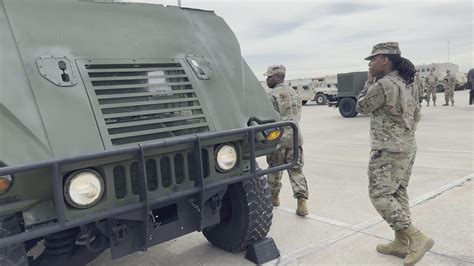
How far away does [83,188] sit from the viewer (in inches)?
89.4

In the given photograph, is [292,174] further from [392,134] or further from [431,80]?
[431,80]

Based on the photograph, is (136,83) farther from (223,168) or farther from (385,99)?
(385,99)

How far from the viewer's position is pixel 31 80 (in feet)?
7.85

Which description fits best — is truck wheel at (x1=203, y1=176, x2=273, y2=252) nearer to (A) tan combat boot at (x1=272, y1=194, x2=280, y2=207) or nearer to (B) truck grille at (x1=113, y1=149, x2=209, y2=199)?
(B) truck grille at (x1=113, y1=149, x2=209, y2=199)

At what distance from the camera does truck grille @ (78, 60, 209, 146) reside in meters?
2.53

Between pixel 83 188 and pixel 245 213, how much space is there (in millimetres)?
1439

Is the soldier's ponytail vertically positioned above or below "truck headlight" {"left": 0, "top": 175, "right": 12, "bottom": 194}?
above

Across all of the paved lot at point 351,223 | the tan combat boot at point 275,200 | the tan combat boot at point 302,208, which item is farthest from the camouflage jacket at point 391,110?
the tan combat boot at point 275,200

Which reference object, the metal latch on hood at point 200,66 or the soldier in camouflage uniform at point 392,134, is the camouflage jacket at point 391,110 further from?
the metal latch on hood at point 200,66

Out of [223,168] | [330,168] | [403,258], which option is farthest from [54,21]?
[330,168]

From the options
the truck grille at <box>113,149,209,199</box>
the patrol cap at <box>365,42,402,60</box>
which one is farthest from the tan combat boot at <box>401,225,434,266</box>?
the truck grille at <box>113,149,209,199</box>

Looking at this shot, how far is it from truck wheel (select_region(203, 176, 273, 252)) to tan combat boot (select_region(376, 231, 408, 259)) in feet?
3.13

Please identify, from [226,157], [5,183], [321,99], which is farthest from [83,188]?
[321,99]

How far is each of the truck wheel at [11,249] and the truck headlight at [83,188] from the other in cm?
32
